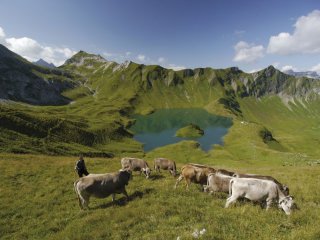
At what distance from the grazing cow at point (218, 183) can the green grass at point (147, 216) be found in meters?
0.51

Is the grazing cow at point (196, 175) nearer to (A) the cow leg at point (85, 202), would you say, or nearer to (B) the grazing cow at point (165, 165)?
(B) the grazing cow at point (165, 165)

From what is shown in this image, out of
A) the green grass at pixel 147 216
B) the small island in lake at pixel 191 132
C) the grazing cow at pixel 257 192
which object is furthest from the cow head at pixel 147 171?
the small island in lake at pixel 191 132

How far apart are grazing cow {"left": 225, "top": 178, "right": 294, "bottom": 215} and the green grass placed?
638mm

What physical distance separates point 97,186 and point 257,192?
1051 cm

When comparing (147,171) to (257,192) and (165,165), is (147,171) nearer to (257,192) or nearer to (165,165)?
(165,165)

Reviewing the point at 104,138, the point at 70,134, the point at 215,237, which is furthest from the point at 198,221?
the point at 104,138

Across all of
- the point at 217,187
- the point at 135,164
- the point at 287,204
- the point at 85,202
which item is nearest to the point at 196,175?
the point at 217,187

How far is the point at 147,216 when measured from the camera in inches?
597

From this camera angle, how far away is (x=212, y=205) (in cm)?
1716

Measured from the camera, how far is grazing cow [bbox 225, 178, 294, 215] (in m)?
16.8

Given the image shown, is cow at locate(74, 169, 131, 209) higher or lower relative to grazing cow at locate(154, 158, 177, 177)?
higher

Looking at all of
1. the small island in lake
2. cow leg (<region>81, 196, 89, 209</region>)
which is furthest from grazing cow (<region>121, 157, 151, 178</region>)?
the small island in lake

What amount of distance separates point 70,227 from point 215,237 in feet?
26.7

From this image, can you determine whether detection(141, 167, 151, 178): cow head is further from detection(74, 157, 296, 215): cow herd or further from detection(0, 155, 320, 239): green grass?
detection(74, 157, 296, 215): cow herd
